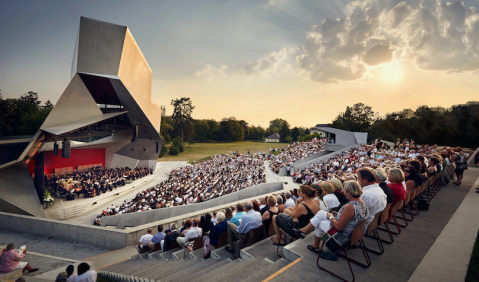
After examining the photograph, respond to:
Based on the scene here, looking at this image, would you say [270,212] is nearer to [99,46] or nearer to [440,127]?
[99,46]

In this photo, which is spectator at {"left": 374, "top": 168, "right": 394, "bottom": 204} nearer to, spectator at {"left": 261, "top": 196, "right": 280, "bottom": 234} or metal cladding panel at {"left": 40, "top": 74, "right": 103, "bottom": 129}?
spectator at {"left": 261, "top": 196, "right": 280, "bottom": 234}

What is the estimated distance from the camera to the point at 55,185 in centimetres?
1454

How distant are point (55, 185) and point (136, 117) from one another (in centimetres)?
750

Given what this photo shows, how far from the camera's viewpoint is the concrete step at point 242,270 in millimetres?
2555

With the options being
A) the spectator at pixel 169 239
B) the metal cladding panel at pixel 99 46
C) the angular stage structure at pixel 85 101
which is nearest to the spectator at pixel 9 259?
the spectator at pixel 169 239

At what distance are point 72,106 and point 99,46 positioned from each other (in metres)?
4.01

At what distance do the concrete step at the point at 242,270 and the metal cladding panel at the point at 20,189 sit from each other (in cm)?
1376

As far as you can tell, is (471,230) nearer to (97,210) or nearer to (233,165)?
(97,210)

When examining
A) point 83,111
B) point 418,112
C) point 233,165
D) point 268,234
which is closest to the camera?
point 268,234

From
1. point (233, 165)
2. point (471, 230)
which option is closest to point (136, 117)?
point (233, 165)

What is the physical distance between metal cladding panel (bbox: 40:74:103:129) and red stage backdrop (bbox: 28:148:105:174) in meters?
8.41

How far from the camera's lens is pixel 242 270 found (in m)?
2.71

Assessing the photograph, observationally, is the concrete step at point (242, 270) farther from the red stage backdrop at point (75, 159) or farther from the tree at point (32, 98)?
the tree at point (32, 98)

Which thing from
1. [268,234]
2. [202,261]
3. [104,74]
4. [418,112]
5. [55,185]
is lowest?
[55,185]
